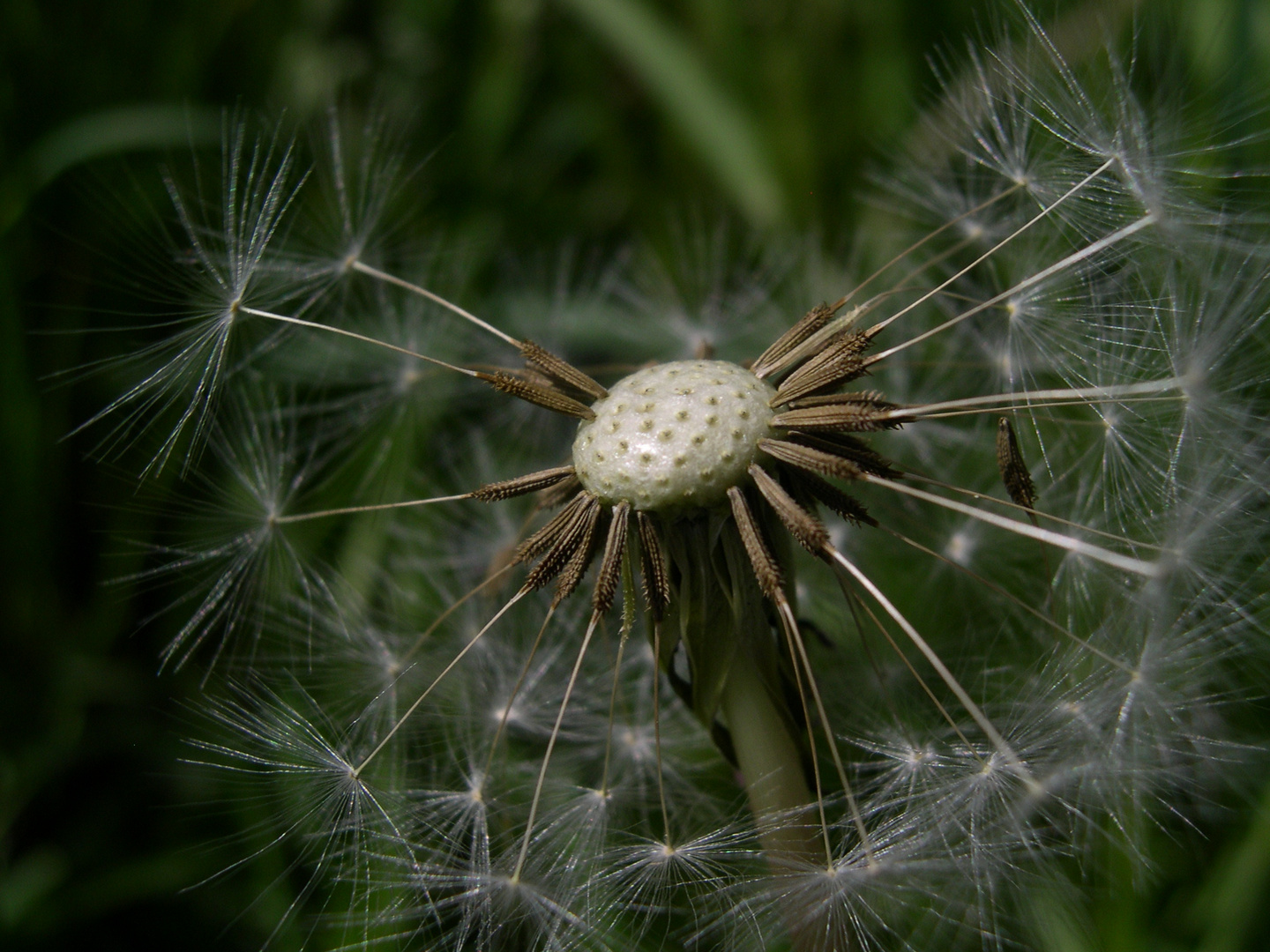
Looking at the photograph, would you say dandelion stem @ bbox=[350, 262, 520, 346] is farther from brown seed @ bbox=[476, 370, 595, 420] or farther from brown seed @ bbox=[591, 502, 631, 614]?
brown seed @ bbox=[591, 502, 631, 614]

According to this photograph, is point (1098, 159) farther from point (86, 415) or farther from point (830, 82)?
point (86, 415)

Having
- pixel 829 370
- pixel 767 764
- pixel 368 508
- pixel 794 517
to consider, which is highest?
pixel 829 370

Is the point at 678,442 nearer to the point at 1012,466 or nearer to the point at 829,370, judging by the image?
the point at 829,370

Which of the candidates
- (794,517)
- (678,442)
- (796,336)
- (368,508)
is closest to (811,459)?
(794,517)

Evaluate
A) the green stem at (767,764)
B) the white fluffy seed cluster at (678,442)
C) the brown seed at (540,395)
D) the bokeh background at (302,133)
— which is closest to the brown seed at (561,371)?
the brown seed at (540,395)

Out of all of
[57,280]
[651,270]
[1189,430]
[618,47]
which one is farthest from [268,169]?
[1189,430]

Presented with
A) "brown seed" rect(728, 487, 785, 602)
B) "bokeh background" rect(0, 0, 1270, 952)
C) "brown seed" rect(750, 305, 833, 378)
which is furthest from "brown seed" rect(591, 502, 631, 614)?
"bokeh background" rect(0, 0, 1270, 952)
